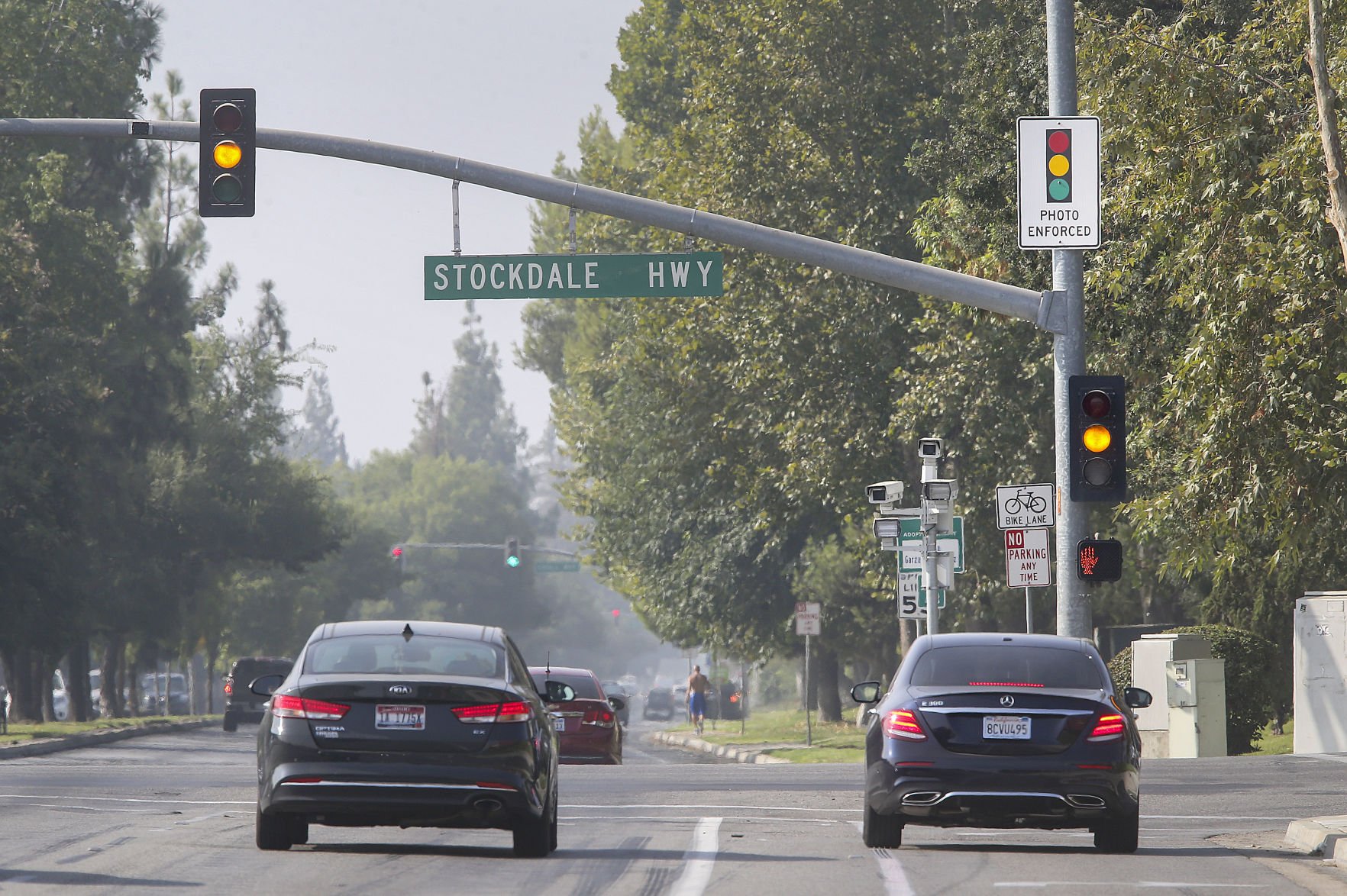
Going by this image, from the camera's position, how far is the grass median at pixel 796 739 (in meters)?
34.9

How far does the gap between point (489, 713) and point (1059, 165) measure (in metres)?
8.59

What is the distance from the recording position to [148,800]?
1870cm

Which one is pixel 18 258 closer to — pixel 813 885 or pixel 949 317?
pixel 949 317

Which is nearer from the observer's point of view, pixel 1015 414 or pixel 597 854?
pixel 597 854

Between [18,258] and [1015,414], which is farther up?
[18,258]

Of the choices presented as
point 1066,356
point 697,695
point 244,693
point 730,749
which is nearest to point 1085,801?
point 1066,356

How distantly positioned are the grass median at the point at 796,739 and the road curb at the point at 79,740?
1261cm

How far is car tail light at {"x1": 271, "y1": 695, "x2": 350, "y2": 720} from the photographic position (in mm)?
12422

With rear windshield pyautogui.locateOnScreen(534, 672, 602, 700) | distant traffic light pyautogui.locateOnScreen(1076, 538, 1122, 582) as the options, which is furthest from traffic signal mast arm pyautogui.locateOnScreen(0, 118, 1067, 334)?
rear windshield pyautogui.locateOnScreen(534, 672, 602, 700)

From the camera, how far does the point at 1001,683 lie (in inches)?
527

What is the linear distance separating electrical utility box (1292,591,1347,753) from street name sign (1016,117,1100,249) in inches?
386

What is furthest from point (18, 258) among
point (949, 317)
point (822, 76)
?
point (949, 317)

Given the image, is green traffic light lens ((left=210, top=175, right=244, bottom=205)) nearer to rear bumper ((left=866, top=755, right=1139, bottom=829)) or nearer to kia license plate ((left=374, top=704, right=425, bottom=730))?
kia license plate ((left=374, top=704, right=425, bottom=730))

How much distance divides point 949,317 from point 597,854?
67.9ft
